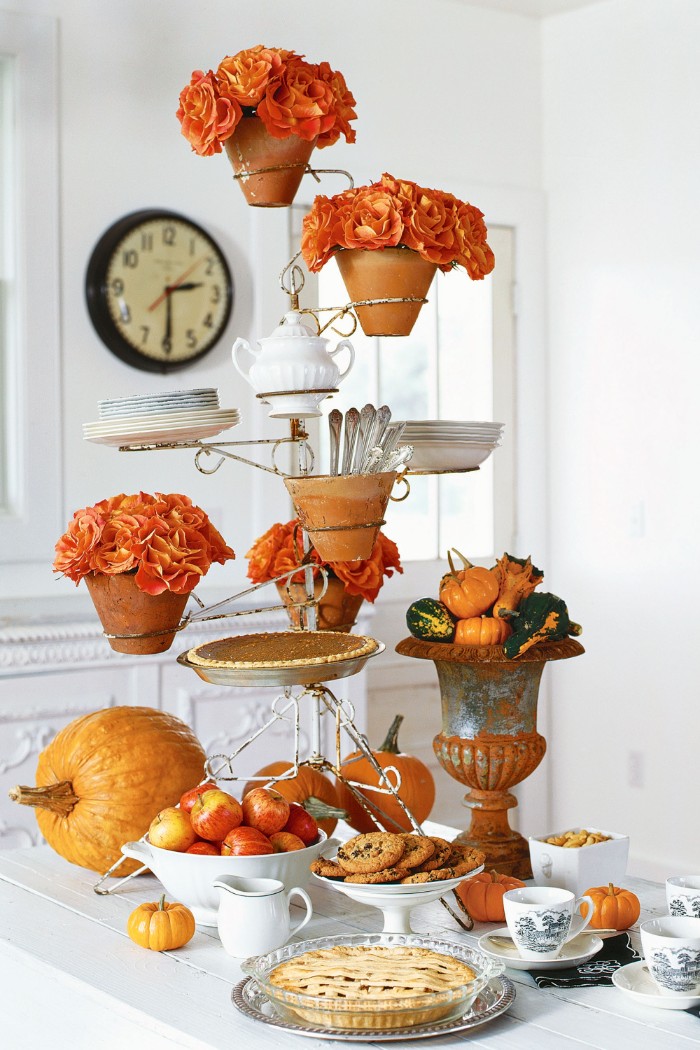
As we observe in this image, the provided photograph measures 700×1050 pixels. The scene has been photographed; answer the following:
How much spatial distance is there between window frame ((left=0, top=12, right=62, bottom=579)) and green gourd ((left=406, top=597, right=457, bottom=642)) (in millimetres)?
1675

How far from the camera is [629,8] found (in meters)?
3.97

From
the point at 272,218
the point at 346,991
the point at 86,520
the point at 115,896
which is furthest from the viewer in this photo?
the point at 272,218

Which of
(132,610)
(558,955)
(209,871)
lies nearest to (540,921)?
(558,955)

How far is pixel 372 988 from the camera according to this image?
4.08 feet

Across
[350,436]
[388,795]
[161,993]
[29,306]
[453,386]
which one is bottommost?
[161,993]

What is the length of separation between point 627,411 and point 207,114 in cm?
263

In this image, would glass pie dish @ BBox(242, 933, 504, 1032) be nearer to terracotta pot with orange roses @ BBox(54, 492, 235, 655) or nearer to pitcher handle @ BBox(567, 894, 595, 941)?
pitcher handle @ BBox(567, 894, 595, 941)

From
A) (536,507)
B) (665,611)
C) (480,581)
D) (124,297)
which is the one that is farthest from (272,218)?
(480,581)

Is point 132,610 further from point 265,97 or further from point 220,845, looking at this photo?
point 265,97

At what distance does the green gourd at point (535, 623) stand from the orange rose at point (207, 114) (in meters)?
0.74

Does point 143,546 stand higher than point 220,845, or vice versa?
point 143,546

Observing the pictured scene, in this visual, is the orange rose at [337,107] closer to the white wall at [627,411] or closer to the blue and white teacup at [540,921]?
the blue and white teacup at [540,921]

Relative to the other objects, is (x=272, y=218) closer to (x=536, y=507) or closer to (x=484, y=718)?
(x=536, y=507)

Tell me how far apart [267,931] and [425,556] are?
264 centimetres
